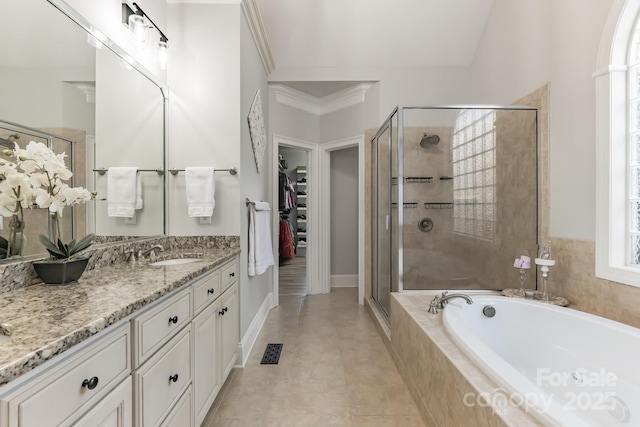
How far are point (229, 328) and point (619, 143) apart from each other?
2.59 meters

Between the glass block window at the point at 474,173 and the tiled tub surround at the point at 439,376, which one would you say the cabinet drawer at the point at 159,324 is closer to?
the tiled tub surround at the point at 439,376

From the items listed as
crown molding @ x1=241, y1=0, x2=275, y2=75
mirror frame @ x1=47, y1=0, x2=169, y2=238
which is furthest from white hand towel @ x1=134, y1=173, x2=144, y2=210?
crown molding @ x1=241, y1=0, x2=275, y2=75

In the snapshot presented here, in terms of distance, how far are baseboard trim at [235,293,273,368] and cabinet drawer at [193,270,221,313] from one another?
0.73 meters

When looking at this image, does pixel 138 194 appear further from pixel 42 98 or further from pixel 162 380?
pixel 162 380

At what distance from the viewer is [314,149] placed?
4.01 meters

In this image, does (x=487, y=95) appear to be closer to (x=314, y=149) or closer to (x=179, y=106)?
(x=314, y=149)

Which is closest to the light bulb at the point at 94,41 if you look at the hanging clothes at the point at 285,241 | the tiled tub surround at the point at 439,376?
the tiled tub surround at the point at 439,376

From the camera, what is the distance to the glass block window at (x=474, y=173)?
8.64ft

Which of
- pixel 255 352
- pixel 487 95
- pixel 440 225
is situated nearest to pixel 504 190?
pixel 440 225

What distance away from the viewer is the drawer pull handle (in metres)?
0.74

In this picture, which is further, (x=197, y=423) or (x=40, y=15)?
(x=197, y=423)

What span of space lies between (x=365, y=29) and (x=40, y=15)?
276 centimetres

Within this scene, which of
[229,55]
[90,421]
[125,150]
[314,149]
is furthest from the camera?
[314,149]

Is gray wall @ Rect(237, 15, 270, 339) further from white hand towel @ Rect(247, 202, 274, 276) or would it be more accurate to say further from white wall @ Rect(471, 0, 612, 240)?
white wall @ Rect(471, 0, 612, 240)
